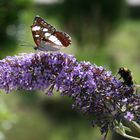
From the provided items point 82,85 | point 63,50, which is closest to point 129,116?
point 82,85

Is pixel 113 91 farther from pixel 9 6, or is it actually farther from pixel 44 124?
pixel 44 124

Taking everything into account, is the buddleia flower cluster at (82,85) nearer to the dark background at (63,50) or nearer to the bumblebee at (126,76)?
the bumblebee at (126,76)

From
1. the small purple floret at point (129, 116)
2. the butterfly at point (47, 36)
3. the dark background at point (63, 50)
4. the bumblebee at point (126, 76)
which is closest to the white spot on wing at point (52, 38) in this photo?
the butterfly at point (47, 36)

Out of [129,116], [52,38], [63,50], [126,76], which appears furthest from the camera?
[63,50]

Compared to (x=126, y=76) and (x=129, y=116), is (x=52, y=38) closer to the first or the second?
(x=126, y=76)

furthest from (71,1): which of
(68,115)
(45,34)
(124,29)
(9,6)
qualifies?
(45,34)
